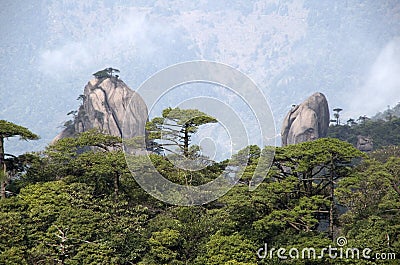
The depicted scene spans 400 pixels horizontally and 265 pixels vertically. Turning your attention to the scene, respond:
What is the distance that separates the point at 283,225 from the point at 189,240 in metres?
2.77

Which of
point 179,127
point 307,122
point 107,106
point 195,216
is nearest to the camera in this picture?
point 195,216

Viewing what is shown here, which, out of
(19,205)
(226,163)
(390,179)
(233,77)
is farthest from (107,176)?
(390,179)

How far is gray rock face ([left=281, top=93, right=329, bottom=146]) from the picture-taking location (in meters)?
41.4

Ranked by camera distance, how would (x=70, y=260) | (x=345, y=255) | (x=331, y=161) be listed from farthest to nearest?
(x=331, y=161), (x=70, y=260), (x=345, y=255)

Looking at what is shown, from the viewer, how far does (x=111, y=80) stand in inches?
1608

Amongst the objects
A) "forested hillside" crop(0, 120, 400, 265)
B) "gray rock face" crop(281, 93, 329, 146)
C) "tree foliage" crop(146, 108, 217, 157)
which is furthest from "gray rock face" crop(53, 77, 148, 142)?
"forested hillside" crop(0, 120, 400, 265)

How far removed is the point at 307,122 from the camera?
4147 cm

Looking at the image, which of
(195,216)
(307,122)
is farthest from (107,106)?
(195,216)

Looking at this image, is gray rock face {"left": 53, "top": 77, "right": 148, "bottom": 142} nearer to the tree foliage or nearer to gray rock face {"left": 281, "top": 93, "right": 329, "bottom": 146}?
gray rock face {"left": 281, "top": 93, "right": 329, "bottom": 146}

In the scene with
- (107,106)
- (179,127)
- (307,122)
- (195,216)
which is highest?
(307,122)

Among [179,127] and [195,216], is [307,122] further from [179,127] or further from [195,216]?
[195,216]

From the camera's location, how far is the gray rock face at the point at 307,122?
4141 cm

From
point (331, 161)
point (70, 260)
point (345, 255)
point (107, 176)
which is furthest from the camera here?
point (107, 176)

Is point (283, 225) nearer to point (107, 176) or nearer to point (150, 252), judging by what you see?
point (150, 252)
